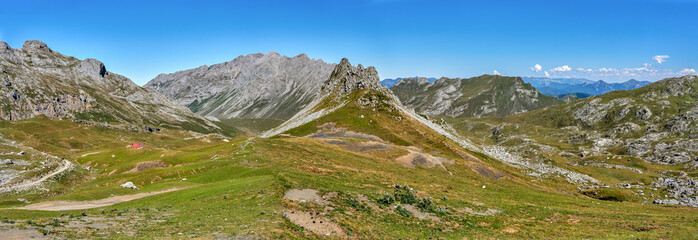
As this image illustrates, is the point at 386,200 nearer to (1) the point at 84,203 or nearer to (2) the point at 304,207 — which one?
(2) the point at 304,207

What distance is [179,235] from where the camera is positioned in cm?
2336

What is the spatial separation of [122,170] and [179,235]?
210ft

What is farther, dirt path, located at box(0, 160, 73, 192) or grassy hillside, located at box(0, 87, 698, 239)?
dirt path, located at box(0, 160, 73, 192)

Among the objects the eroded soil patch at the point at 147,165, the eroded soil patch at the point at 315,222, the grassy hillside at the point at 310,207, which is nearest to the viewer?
the eroded soil patch at the point at 315,222

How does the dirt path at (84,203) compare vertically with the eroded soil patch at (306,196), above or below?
below

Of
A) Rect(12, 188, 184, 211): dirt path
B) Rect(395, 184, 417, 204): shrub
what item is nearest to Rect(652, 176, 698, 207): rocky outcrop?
Rect(395, 184, 417, 204): shrub

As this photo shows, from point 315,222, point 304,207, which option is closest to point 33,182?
point 304,207

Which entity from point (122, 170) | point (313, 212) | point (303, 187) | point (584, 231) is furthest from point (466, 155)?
point (122, 170)

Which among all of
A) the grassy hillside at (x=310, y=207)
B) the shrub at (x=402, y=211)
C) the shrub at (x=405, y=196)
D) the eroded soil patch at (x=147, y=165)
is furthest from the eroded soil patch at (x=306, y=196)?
the eroded soil patch at (x=147, y=165)

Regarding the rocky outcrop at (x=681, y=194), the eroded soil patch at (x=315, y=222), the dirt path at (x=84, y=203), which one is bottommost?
the rocky outcrop at (x=681, y=194)

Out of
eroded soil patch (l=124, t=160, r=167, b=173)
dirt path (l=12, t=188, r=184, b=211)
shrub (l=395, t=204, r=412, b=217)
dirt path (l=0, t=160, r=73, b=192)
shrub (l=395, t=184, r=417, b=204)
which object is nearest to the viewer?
shrub (l=395, t=204, r=412, b=217)

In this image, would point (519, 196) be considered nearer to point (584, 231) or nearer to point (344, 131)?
point (584, 231)

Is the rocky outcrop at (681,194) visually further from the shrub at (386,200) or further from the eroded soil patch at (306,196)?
the eroded soil patch at (306,196)

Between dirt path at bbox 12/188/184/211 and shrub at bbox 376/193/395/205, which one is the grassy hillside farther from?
dirt path at bbox 12/188/184/211
